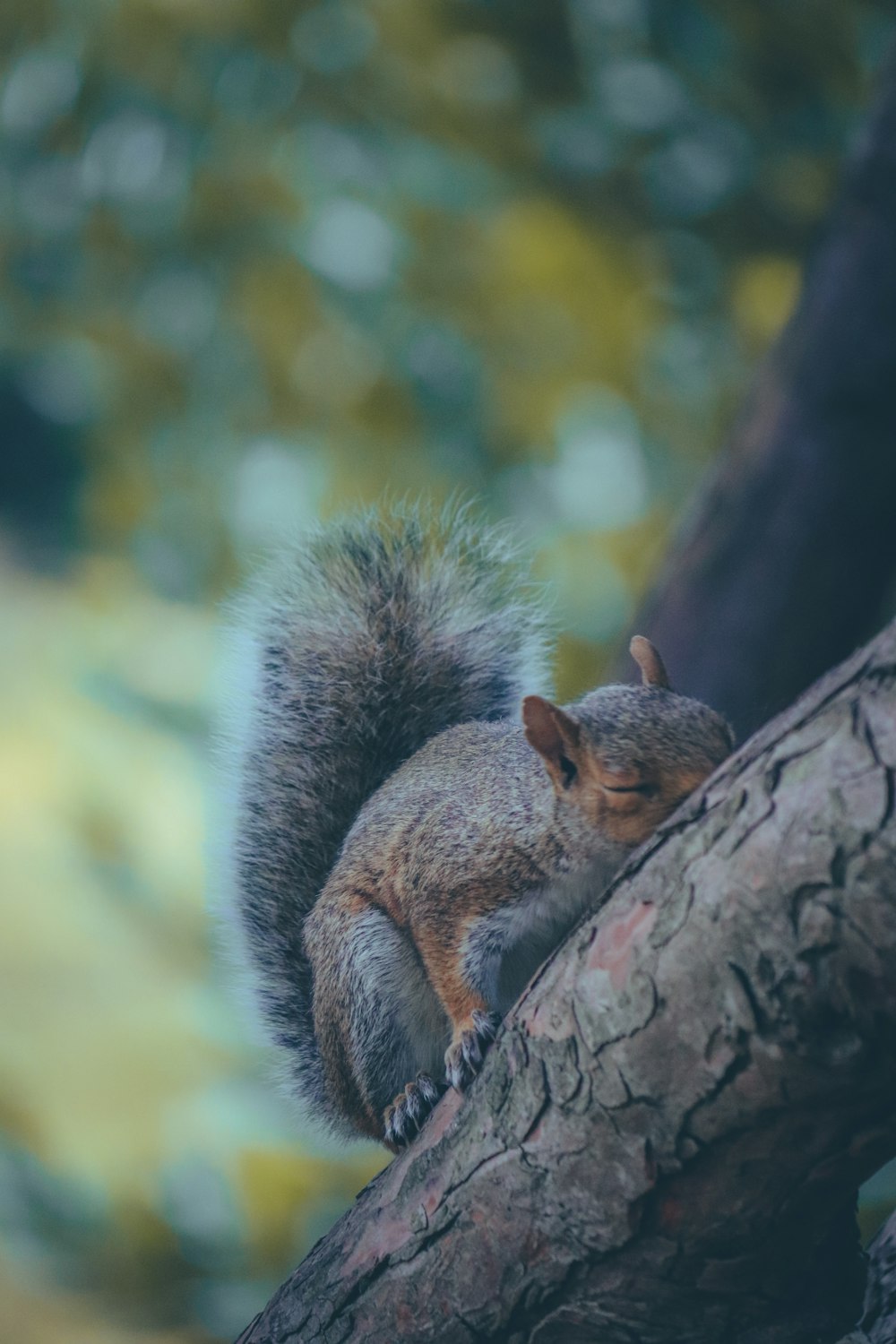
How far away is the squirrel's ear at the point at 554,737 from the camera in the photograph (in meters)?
1.00

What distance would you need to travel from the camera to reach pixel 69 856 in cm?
262

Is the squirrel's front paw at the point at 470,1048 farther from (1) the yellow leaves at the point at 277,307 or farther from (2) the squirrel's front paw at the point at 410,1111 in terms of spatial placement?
(1) the yellow leaves at the point at 277,307

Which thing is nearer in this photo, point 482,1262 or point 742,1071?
point 742,1071

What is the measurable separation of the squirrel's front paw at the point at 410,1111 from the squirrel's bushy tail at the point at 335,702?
26cm

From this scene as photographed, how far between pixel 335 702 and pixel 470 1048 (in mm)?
596

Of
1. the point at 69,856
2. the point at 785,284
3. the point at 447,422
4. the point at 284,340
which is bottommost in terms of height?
the point at 69,856

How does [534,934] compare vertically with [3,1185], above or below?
below

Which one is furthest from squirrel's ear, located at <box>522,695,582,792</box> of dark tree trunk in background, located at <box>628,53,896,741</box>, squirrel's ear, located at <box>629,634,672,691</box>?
dark tree trunk in background, located at <box>628,53,896,741</box>

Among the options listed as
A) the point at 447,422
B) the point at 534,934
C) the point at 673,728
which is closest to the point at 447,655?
the point at 534,934

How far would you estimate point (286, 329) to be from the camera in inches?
109

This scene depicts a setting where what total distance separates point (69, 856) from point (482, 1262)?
1895mm

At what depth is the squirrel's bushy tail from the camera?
156 cm

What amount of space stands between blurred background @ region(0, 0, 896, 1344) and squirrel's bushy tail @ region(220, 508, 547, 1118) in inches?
39.5

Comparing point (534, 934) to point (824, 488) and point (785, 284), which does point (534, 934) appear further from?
point (785, 284)
